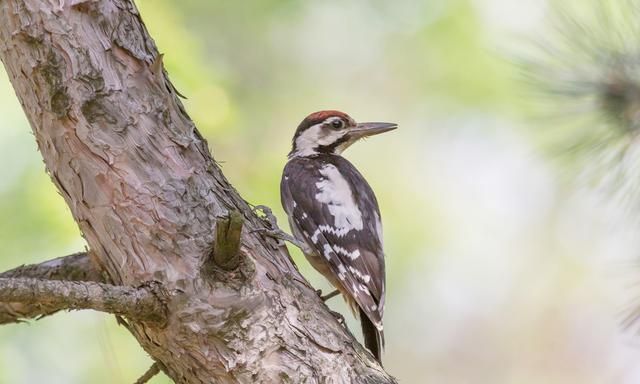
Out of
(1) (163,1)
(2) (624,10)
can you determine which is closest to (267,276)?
(2) (624,10)

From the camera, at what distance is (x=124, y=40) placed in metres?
2.90

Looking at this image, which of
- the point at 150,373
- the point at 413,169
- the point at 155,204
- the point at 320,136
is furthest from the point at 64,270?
the point at 413,169

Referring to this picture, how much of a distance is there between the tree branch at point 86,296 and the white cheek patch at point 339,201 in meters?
1.47

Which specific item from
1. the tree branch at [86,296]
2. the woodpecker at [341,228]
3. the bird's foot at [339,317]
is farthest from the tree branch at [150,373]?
the woodpecker at [341,228]

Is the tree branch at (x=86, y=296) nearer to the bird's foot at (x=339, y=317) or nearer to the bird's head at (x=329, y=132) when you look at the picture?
the bird's foot at (x=339, y=317)

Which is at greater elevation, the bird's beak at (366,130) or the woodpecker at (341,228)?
the bird's beak at (366,130)

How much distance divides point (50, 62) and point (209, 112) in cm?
221

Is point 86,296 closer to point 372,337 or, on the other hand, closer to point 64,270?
point 64,270

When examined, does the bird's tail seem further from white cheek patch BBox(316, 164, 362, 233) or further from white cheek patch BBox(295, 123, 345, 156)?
white cheek patch BBox(295, 123, 345, 156)

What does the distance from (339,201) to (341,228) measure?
162 millimetres

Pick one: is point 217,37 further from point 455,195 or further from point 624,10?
point 624,10

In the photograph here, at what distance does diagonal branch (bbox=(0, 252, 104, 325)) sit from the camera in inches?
123

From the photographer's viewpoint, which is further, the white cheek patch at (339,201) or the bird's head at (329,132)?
the bird's head at (329,132)

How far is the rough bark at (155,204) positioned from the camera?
264cm
